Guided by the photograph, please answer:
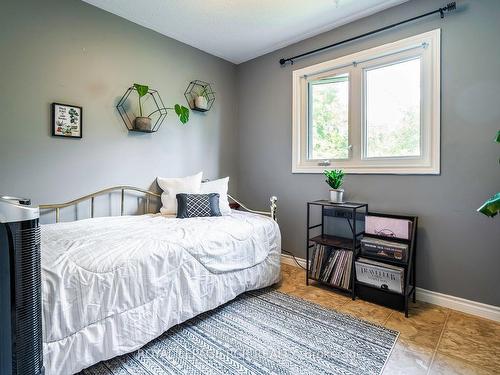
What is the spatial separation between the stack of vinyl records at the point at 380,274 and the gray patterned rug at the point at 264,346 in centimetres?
36

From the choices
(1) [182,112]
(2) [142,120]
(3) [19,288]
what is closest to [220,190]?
(1) [182,112]

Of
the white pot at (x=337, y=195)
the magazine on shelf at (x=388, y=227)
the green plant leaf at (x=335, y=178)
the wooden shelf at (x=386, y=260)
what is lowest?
the wooden shelf at (x=386, y=260)

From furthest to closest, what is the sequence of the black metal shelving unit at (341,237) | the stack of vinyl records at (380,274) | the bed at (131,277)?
the black metal shelving unit at (341,237) < the stack of vinyl records at (380,274) < the bed at (131,277)

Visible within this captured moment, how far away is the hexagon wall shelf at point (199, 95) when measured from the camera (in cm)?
290

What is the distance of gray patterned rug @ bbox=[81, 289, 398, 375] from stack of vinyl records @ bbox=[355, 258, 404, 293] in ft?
1.18

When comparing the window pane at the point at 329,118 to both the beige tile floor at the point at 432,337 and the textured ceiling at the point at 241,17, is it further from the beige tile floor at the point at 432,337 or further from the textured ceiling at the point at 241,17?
the beige tile floor at the point at 432,337

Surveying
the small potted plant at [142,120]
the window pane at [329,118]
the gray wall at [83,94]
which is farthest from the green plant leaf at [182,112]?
the window pane at [329,118]

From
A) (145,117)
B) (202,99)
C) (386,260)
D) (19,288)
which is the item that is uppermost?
(202,99)

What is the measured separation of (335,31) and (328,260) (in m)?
2.19

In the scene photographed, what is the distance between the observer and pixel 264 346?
154cm

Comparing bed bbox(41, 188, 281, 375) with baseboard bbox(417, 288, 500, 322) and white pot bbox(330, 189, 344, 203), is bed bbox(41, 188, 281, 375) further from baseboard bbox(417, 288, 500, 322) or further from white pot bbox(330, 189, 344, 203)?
baseboard bbox(417, 288, 500, 322)

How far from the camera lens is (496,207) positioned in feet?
4.37

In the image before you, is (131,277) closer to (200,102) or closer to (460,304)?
(200,102)

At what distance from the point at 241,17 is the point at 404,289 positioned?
2625 millimetres
